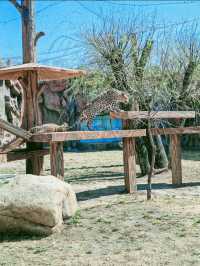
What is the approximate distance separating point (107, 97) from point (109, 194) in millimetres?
1700

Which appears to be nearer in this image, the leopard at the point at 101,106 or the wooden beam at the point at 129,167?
the leopard at the point at 101,106

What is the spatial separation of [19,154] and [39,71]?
1.54 meters

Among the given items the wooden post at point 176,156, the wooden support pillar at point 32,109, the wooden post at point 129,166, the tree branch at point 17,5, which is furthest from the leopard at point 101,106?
the tree branch at point 17,5

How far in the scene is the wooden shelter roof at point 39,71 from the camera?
7496 mm

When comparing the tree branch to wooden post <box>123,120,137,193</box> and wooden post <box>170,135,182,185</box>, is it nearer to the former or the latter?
wooden post <box>123,120,137,193</box>

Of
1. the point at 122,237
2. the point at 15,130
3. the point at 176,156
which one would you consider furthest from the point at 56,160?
the point at 176,156

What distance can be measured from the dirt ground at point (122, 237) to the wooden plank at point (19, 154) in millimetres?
1089

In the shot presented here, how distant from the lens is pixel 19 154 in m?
7.64

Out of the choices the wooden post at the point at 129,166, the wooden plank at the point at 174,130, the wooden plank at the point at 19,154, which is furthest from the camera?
the wooden plank at the point at 174,130

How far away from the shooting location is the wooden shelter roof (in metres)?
7.50

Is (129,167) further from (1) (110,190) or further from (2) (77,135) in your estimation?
(2) (77,135)

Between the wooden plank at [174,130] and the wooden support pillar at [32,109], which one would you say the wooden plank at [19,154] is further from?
the wooden plank at [174,130]

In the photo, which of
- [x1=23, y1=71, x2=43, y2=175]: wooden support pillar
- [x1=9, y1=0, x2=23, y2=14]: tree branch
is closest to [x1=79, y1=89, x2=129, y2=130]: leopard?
[x1=23, y1=71, x2=43, y2=175]: wooden support pillar

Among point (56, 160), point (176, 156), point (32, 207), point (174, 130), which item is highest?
point (174, 130)
